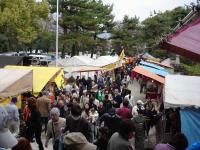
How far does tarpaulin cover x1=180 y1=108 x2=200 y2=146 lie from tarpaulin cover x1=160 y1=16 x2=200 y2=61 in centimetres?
116

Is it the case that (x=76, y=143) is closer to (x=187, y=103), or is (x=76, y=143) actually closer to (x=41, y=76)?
(x=187, y=103)

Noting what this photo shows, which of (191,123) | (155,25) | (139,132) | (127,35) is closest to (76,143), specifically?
(191,123)

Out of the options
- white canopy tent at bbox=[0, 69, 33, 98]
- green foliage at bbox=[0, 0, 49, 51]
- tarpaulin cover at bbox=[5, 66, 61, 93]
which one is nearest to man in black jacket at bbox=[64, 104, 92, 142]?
white canopy tent at bbox=[0, 69, 33, 98]

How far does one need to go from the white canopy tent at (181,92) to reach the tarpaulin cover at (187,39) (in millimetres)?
1108

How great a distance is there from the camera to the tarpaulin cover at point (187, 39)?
702 cm

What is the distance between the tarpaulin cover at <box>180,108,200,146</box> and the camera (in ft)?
27.5

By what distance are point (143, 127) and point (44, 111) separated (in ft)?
13.0

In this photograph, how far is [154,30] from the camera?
5481 cm

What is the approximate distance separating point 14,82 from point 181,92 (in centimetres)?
472

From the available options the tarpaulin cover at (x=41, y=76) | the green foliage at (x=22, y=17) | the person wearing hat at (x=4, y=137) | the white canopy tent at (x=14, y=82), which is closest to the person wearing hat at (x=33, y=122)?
the white canopy tent at (x=14, y=82)

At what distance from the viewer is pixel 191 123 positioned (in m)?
8.47

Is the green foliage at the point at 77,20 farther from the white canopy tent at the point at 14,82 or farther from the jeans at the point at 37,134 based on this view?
the jeans at the point at 37,134

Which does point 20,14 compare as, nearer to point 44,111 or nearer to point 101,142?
point 44,111

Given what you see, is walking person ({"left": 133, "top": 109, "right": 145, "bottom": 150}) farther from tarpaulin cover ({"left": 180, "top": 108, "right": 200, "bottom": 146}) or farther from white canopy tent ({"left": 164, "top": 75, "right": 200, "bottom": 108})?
tarpaulin cover ({"left": 180, "top": 108, "right": 200, "bottom": 146})
